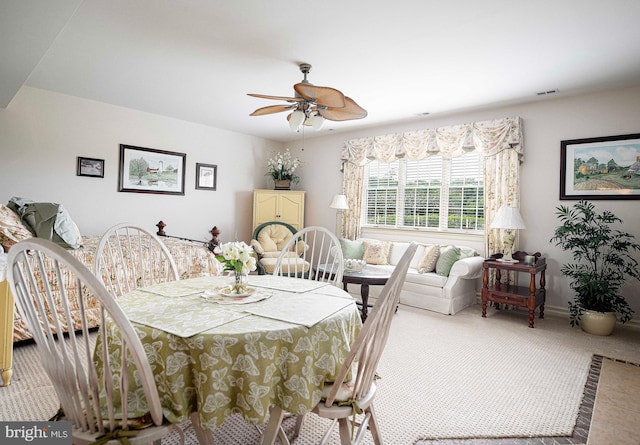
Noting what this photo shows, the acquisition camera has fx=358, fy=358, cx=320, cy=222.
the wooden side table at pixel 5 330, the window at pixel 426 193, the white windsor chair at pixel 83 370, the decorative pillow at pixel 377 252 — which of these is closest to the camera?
the white windsor chair at pixel 83 370

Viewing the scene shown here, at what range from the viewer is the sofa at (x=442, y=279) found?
4.17 m

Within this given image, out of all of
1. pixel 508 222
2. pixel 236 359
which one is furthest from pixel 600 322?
pixel 236 359

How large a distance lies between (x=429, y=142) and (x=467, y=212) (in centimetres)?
111

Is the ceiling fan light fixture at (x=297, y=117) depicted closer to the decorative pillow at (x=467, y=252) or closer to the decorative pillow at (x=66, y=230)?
the decorative pillow at (x=66, y=230)

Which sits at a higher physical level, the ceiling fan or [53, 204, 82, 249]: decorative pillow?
the ceiling fan

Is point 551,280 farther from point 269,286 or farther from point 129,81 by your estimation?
point 129,81

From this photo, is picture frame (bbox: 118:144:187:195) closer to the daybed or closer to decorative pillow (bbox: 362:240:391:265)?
the daybed

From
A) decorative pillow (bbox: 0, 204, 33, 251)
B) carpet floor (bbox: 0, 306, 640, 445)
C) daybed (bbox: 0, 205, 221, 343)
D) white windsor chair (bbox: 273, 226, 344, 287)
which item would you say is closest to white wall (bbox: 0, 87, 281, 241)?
daybed (bbox: 0, 205, 221, 343)

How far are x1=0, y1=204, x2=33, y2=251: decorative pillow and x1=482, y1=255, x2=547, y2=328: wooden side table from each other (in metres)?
4.43

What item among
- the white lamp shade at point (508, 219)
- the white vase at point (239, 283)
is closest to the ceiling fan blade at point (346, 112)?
the white vase at point (239, 283)

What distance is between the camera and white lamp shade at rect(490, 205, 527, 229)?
12.9ft

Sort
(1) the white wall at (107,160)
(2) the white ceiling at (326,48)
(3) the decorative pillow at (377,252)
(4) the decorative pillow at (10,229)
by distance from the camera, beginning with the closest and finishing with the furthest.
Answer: (2) the white ceiling at (326,48) → (4) the decorative pillow at (10,229) → (1) the white wall at (107,160) → (3) the decorative pillow at (377,252)

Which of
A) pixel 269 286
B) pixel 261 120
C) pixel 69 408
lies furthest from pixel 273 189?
pixel 69 408

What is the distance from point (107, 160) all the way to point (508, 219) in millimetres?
5019
